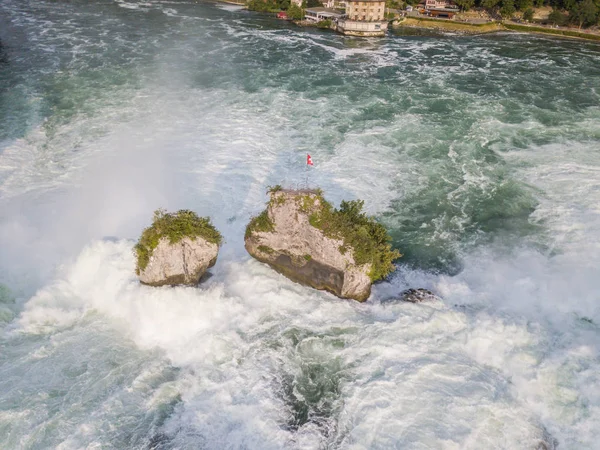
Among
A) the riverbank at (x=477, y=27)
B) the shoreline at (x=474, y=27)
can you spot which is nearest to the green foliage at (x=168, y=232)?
the shoreline at (x=474, y=27)

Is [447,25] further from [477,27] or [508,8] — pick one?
[508,8]

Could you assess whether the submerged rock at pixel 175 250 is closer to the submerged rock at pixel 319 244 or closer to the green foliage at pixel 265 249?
the green foliage at pixel 265 249

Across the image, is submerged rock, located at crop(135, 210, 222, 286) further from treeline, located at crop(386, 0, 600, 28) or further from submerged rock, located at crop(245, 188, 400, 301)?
treeline, located at crop(386, 0, 600, 28)

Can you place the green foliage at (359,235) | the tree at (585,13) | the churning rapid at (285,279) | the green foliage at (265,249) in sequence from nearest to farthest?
the churning rapid at (285,279)
the green foliage at (359,235)
the green foliage at (265,249)
the tree at (585,13)

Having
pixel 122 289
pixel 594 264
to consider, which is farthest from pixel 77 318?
pixel 594 264

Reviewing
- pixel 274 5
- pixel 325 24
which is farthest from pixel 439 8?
pixel 274 5

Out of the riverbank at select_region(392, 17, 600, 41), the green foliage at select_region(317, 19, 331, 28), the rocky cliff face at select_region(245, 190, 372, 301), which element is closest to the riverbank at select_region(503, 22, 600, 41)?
the riverbank at select_region(392, 17, 600, 41)
